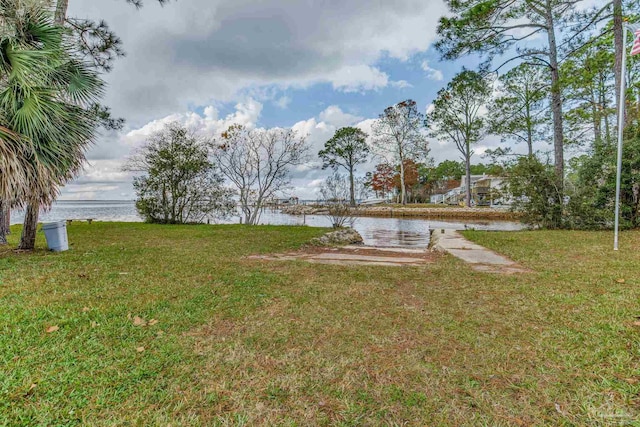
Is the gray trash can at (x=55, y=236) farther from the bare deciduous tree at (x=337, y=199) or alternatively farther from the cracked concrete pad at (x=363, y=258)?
the bare deciduous tree at (x=337, y=199)

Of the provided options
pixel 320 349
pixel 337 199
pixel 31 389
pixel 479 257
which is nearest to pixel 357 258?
pixel 479 257

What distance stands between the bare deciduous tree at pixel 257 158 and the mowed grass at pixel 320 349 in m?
10.8

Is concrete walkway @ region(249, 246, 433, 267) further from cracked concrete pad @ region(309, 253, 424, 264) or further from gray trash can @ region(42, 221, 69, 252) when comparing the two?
gray trash can @ region(42, 221, 69, 252)

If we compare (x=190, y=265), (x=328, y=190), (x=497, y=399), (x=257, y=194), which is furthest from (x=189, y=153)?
(x=497, y=399)

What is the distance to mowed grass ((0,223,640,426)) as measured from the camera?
156cm

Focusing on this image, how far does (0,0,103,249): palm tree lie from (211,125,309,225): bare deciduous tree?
344 inches

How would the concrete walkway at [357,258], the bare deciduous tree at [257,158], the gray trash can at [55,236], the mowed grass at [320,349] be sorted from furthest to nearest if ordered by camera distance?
the bare deciduous tree at [257,158]
the gray trash can at [55,236]
the concrete walkway at [357,258]
the mowed grass at [320,349]

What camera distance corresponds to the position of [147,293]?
3.33 metres

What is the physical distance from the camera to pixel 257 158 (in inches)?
563

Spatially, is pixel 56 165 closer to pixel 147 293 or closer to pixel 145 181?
pixel 147 293

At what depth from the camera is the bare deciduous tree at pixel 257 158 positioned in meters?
14.1

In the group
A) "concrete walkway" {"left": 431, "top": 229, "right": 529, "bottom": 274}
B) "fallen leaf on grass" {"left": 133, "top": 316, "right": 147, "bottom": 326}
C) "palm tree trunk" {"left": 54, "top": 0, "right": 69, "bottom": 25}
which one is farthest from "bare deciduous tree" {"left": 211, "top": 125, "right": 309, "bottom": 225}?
"fallen leaf on grass" {"left": 133, "top": 316, "right": 147, "bottom": 326}

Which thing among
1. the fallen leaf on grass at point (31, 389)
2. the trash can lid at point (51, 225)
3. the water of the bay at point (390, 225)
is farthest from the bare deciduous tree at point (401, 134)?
the fallen leaf on grass at point (31, 389)

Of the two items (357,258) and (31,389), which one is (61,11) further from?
(357,258)
